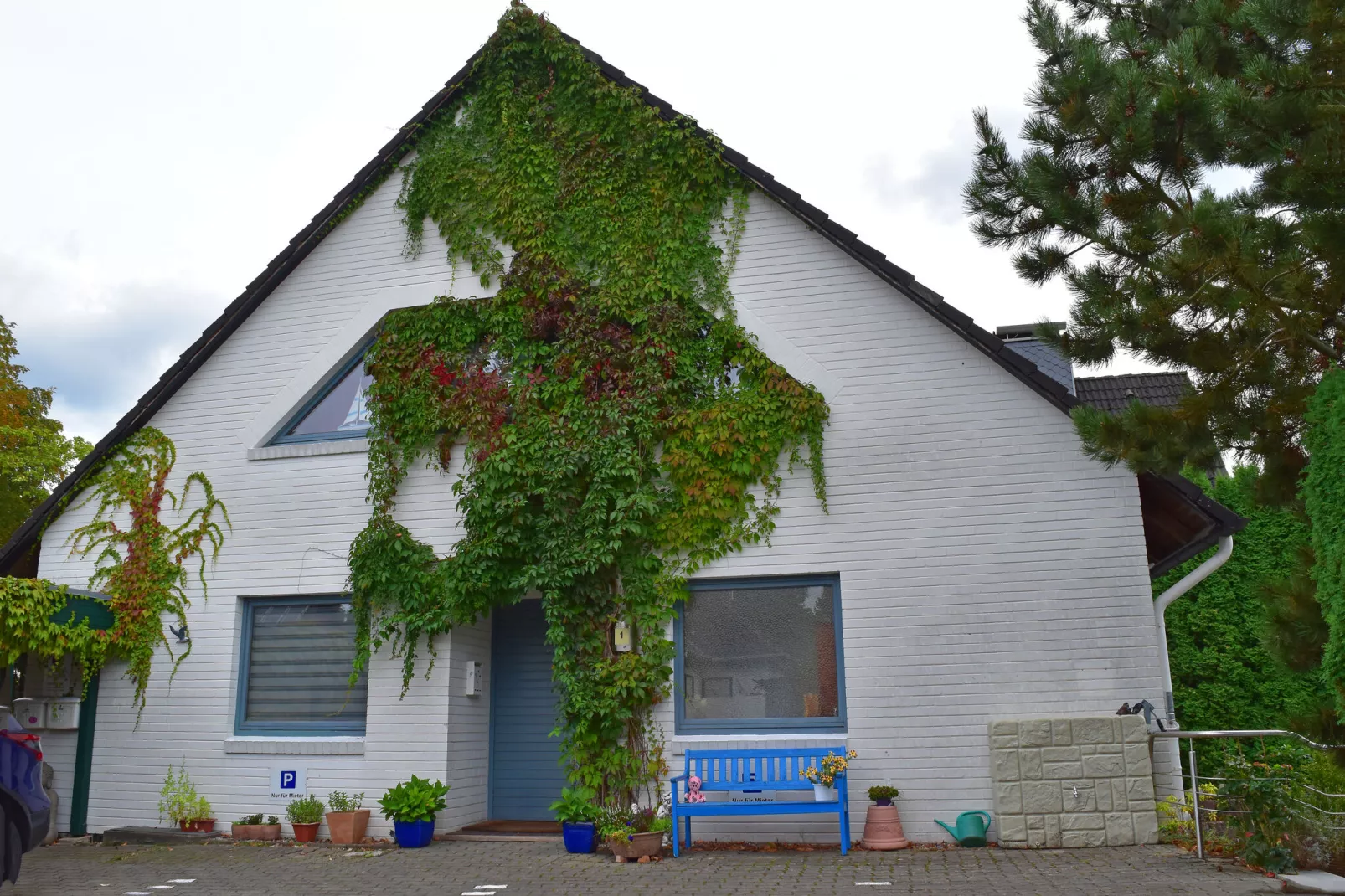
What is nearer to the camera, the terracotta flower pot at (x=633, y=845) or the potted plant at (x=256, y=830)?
the terracotta flower pot at (x=633, y=845)

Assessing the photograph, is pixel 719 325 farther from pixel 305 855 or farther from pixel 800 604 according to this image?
pixel 305 855

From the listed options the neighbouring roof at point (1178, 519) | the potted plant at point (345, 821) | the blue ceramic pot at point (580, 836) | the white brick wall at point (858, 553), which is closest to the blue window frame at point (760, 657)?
the white brick wall at point (858, 553)

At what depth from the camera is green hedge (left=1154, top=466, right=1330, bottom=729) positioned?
1189 centimetres

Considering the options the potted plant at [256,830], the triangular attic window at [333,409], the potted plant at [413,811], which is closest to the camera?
the potted plant at [413,811]

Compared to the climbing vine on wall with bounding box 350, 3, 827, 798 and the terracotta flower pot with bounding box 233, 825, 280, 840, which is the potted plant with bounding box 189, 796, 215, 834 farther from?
the climbing vine on wall with bounding box 350, 3, 827, 798

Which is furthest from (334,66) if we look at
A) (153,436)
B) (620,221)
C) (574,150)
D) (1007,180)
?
(1007,180)

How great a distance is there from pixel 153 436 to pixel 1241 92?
10.5 meters

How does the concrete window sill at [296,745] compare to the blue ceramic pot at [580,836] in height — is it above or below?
above

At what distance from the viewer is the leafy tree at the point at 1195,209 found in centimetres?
595

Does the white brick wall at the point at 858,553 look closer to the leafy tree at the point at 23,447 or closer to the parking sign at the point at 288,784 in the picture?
the parking sign at the point at 288,784

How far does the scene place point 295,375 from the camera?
11266mm

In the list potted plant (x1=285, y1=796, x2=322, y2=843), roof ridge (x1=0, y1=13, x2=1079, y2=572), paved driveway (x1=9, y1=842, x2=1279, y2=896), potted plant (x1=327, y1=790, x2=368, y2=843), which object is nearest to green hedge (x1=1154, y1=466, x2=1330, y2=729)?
paved driveway (x1=9, y1=842, x2=1279, y2=896)

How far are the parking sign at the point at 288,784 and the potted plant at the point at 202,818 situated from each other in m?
0.68

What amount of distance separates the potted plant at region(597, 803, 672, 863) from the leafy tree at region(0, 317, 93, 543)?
54.3ft
